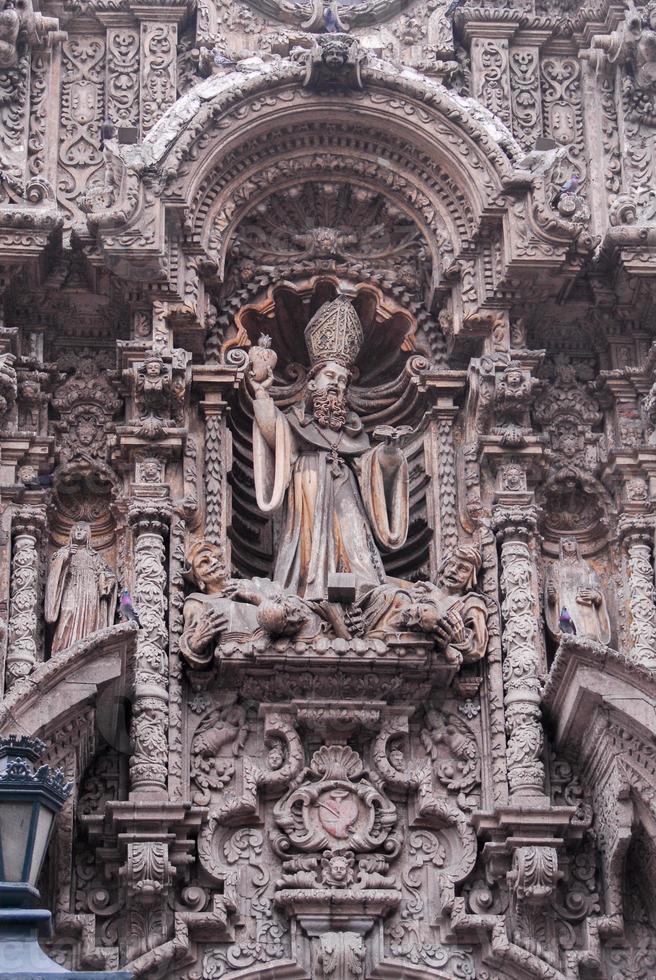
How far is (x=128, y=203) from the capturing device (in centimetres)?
1469

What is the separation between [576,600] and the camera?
1459 centimetres

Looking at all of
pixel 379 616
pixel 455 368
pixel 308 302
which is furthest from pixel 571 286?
pixel 379 616

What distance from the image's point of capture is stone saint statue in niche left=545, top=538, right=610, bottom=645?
1445cm

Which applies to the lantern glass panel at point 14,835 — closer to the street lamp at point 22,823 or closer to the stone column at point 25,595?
the street lamp at point 22,823

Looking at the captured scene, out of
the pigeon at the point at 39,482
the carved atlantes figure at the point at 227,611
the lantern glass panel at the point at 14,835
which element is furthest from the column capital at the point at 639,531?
the lantern glass panel at the point at 14,835

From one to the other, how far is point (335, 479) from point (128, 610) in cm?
210

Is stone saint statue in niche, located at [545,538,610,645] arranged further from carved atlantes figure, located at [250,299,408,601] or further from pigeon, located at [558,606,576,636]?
carved atlantes figure, located at [250,299,408,601]

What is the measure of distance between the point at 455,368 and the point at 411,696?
2802 millimetres

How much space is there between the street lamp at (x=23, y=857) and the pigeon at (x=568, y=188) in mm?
6686

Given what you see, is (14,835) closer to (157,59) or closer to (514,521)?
(514,521)

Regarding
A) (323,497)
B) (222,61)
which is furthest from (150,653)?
(222,61)

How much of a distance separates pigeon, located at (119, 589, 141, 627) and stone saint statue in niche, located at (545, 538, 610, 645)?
297 centimetres

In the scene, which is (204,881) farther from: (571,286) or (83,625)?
(571,286)

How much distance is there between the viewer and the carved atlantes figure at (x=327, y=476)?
14.5 meters
